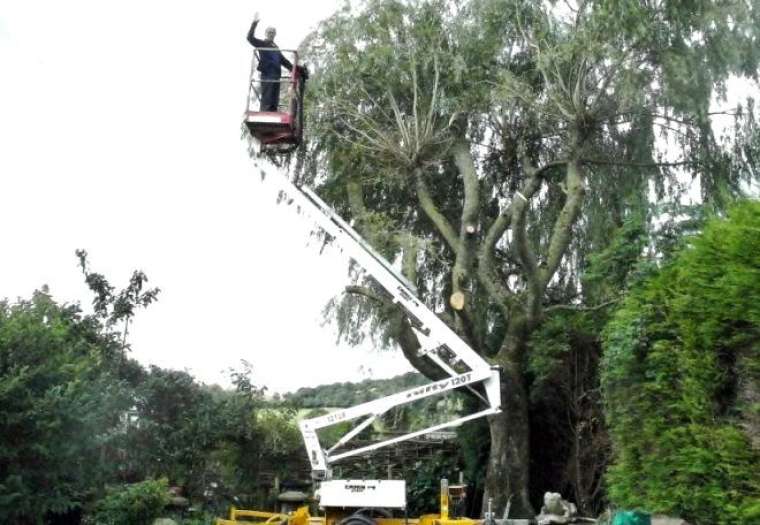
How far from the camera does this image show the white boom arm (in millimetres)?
11508

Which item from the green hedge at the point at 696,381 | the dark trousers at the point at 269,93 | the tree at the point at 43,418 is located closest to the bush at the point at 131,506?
the tree at the point at 43,418

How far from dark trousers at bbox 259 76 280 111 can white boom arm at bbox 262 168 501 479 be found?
1371 millimetres

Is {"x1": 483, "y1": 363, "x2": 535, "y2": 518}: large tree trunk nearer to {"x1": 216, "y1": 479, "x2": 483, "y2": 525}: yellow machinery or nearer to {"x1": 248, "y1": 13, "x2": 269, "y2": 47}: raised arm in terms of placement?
{"x1": 216, "y1": 479, "x2": 483, "y2": 525}: yellow machinery

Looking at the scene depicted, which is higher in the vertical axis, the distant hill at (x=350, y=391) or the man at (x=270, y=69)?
the man at (x=270, y=69)

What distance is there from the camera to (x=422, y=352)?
12477 millimetres

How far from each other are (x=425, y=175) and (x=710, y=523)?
34.2 feet

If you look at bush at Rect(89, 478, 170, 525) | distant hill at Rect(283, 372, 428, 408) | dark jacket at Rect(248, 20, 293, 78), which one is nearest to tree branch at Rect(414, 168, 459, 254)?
dark jacket at Rect(248, 20, 293, 78)

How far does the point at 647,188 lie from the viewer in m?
15.1

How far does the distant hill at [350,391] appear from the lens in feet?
70.3

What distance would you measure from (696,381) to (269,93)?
766cm

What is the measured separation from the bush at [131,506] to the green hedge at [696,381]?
6905 mm

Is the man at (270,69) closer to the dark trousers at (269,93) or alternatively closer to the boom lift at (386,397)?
the dark trousers at (269,93)

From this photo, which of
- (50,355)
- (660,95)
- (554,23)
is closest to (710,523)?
(50,355)

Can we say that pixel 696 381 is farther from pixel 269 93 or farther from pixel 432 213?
pixel 432 213
